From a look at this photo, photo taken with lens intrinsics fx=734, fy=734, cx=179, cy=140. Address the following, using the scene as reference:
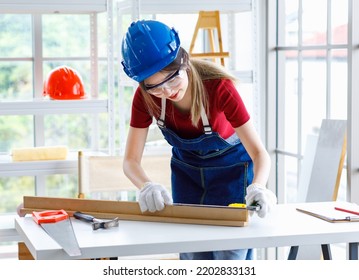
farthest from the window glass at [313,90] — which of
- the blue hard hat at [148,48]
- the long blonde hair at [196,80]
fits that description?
the blue hard hat at [148,48]

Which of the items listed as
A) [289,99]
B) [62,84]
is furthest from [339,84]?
[62,84]

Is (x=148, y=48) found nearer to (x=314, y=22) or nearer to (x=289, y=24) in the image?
(x=314, y=22)

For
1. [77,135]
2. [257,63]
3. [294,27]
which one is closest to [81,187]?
Answer: [77,135]

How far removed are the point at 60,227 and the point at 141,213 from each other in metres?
0.29

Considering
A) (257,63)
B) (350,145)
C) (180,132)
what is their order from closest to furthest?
(180,132) < (350,145) < (257,63)

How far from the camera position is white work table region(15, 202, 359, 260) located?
220cm

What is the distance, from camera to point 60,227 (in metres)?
2.46

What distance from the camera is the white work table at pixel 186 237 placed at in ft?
7.22

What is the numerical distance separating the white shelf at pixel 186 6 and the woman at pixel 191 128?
118 cm

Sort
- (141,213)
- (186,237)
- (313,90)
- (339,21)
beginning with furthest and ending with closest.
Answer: (313,90) → (339,21) → (141,213) → (186,237)

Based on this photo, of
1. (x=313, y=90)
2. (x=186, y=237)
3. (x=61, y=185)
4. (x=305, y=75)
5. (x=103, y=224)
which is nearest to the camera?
(x=186, y=237)

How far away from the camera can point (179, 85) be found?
260 cm
